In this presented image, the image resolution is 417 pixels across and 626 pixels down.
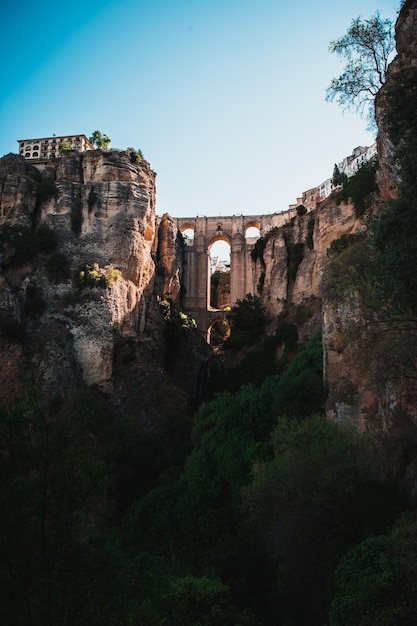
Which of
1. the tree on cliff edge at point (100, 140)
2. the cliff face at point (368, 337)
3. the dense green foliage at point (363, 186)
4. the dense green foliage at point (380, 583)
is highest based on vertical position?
the tree on cliff edge at point (100, 140)

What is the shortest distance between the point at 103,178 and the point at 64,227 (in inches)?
178

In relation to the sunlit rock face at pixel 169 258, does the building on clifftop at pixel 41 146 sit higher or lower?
higher

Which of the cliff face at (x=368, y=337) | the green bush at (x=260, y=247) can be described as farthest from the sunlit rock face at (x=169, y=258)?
the cliff face at (x=368, y=337)

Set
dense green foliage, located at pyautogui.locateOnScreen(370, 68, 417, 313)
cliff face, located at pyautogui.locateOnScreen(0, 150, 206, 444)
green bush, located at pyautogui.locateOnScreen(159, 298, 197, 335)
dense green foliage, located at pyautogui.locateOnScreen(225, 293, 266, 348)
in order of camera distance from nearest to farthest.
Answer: dense green foliage, located at pyautogui.locateOnScreen(370, 68, 417, 313) < cliff face, located at pyautogui.locateOnScreen(0, 150, 206, 444) < green bush, located at pyautogui.locateOnScreen(159, 298, 197, 335) < dense green foliage, located at pyautogui.locateOnScreen(225, 293, 266, 348)

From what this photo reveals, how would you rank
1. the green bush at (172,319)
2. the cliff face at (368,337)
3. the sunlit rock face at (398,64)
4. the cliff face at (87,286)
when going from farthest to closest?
the green bush at (172,319) → the cliff face at (87,286) → the sunlit rock face at (398,64) → the cliff face at (368,337)

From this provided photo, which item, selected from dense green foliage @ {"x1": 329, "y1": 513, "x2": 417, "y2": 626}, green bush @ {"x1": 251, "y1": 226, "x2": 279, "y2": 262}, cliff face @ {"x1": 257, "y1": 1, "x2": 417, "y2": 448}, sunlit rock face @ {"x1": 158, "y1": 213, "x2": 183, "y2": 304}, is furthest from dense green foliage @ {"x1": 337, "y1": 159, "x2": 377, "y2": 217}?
sunlit rock face @ {"x1": 158, "y1": 213, "x2": 183, "y2": 304}

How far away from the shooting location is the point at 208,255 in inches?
2106

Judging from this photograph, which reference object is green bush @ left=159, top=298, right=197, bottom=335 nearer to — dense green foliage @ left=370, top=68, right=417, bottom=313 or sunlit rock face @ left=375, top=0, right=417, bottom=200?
sunlit rock face @ left=375, top=0, right=417, bottom=200

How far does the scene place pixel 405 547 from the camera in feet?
38.9

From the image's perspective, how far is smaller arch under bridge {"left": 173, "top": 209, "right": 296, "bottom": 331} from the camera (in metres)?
50.2

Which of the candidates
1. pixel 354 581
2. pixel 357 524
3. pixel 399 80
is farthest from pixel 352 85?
pixel 354 581

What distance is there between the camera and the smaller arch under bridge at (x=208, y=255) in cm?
5022

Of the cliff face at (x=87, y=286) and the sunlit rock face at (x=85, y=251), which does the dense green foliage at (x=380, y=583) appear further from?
the sunlit rock face at (x=85, y=251)

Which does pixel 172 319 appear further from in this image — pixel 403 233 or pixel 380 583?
pixel 380 583
